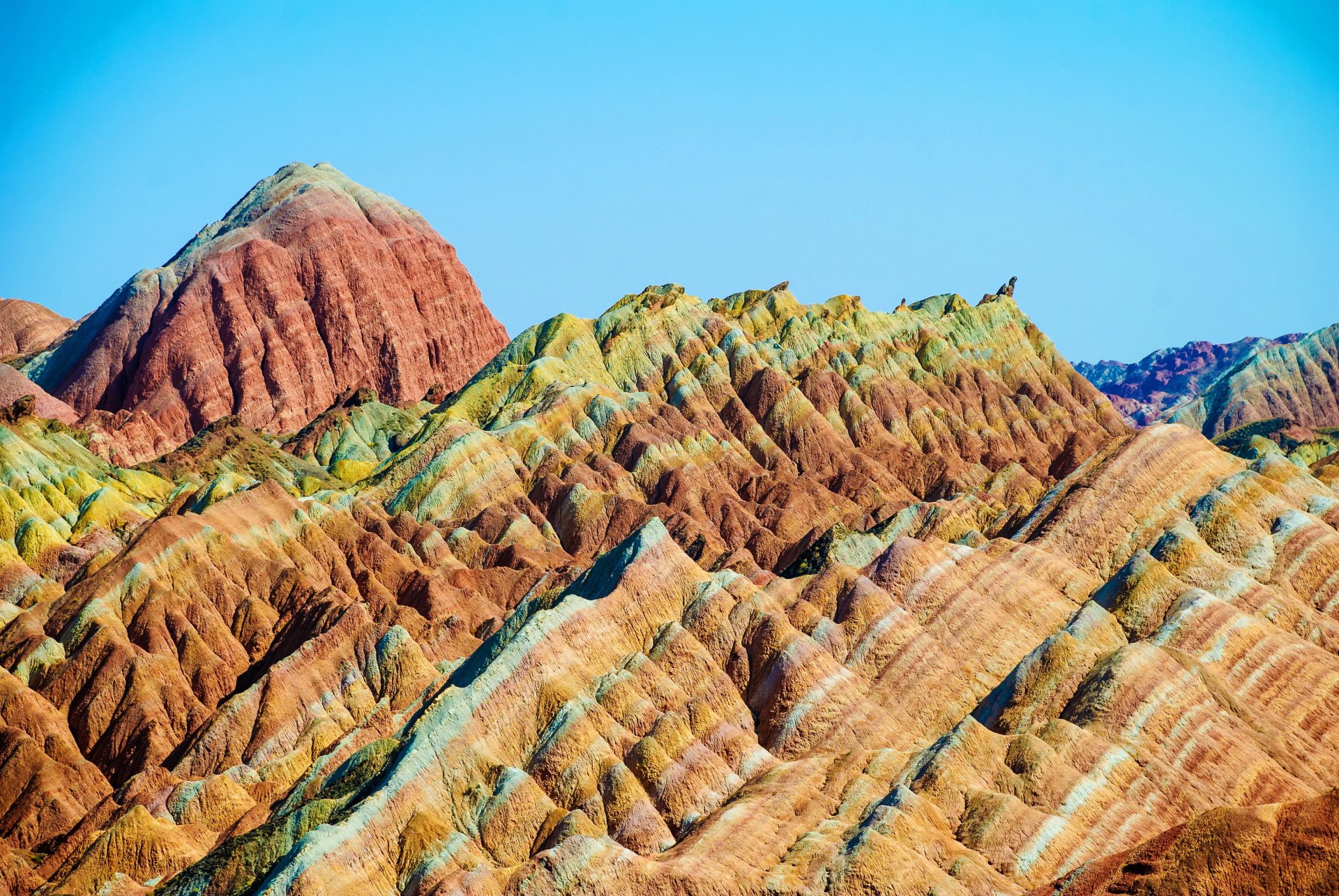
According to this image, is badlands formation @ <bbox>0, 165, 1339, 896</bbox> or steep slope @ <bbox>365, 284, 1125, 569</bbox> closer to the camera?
badlands formation @ <bbox>0, 165, 1339, 896</bbox>

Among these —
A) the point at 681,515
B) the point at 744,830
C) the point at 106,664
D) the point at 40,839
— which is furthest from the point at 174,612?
the point at 744,830

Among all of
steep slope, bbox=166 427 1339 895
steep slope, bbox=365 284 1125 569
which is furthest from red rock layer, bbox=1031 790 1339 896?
steep slope, bbox=365 284 1125 569

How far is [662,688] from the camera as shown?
274 feet

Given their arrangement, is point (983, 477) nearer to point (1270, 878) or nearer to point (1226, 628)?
point (1226, 628)

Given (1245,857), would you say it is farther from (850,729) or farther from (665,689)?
(665,689)

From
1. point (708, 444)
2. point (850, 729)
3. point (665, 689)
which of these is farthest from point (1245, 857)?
point (708, 444)

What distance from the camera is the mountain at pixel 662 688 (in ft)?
227

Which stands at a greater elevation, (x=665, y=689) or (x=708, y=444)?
(x=708, y=444)

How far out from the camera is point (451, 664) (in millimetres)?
106062

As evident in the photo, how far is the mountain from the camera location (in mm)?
69312

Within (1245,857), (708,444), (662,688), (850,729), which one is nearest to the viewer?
(1245,857)

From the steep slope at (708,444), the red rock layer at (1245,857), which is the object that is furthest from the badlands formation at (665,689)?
the steep slope at (708,444)

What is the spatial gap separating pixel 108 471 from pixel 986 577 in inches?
3854

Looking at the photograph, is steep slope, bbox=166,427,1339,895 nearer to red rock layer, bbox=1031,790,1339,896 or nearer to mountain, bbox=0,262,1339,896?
mountain, bbox=0,262,1339,896
